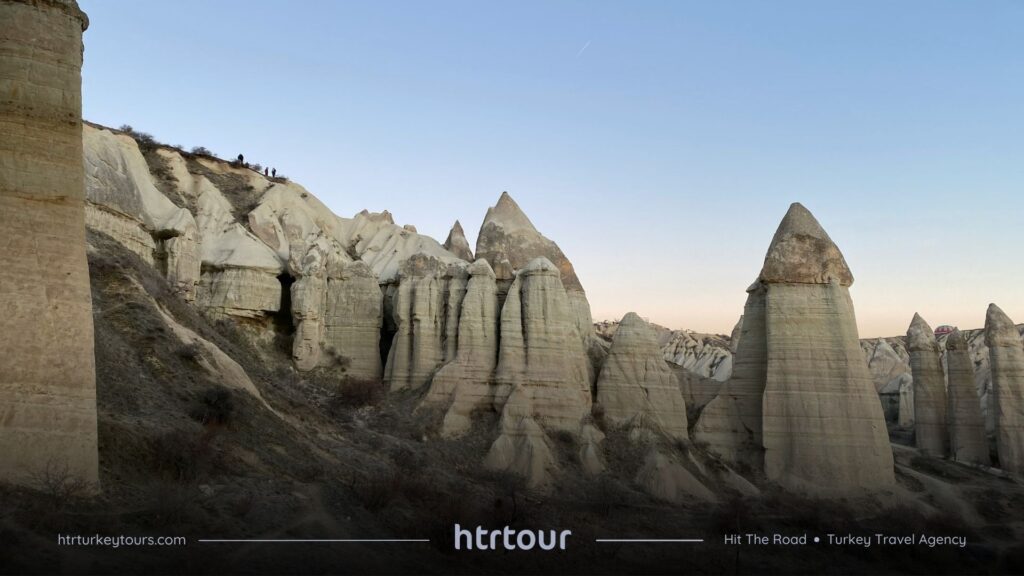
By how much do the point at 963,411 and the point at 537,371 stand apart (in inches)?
847

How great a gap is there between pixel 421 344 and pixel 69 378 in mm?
20108

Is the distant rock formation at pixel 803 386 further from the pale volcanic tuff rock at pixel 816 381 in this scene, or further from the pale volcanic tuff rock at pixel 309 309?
the pale volcanic tuff rock at pixel 309 309

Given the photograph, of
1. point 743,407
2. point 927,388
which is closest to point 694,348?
point 927,388

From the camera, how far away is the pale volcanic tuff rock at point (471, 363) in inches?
1330

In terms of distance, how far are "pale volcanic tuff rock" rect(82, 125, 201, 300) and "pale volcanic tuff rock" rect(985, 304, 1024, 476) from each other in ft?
114

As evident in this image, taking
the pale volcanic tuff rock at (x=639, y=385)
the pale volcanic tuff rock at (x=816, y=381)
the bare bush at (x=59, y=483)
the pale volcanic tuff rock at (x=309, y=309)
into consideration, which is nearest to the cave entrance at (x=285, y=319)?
the pale volcanic tuff rock at (x=309, y=309)

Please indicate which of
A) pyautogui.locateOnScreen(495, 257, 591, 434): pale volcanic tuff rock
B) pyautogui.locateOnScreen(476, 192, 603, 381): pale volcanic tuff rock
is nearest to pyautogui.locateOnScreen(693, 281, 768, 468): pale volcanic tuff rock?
pyautogui.locateOnScreen(495, 257, 591, 434): pale volcanic tuff rock

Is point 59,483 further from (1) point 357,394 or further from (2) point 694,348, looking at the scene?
(2) point 694,348

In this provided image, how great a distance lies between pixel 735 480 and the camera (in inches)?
1318

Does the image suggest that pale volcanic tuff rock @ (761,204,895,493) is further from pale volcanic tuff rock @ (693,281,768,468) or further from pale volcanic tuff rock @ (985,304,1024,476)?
pale volcanic tuff rock @ (985,304,1024,476)

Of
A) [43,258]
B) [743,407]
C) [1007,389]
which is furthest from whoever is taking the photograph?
[1007,389]

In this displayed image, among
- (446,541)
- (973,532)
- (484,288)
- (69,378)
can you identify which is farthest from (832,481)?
(69,378)

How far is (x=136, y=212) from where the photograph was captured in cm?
3619

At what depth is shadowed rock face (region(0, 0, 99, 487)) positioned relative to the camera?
55.1 ft
